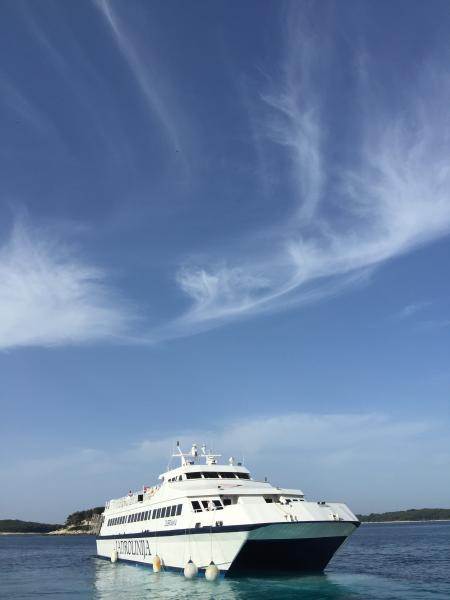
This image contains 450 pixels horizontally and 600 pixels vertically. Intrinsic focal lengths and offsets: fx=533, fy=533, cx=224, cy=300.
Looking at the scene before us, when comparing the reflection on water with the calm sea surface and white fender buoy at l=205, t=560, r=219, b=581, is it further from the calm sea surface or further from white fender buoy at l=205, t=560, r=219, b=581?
white fender buoy at l=205, t=560, r=219, b=581

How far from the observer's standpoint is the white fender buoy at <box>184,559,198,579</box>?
→ 98.7 feet

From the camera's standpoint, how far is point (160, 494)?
37438mm

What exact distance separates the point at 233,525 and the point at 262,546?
1.95 metres

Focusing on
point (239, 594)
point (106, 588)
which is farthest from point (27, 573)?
point (239, 594)

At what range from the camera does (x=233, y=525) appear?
28.0 m

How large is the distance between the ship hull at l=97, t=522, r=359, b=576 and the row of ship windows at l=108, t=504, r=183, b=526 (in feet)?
4.54

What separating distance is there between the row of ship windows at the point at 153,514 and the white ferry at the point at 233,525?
0.20 ft

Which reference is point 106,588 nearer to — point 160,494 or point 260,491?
point 160,494

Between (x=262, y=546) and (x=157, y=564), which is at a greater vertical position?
(x=262, y=546)

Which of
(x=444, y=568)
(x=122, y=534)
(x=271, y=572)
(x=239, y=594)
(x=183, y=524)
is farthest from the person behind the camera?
(x=122, y=534)

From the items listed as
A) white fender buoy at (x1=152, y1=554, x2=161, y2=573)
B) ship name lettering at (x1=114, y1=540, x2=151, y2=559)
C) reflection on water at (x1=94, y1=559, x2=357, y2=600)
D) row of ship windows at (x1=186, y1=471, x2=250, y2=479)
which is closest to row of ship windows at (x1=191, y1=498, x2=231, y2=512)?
reflection on water at (x1=94, y1=559, x2=357, y2=600)

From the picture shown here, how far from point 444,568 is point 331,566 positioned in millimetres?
7761

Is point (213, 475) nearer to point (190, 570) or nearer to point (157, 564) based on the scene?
point (157, 564)

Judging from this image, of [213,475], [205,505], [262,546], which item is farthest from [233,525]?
[213,475]
